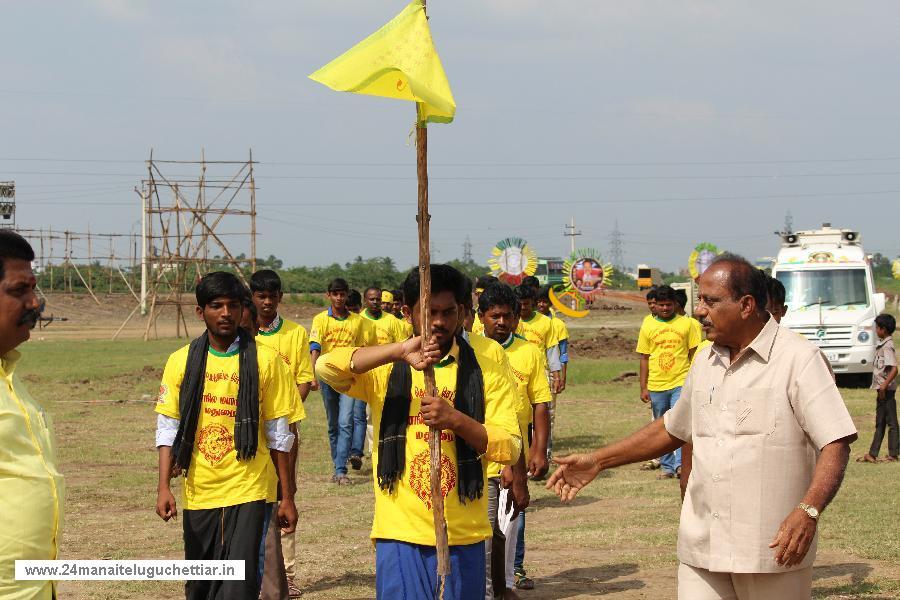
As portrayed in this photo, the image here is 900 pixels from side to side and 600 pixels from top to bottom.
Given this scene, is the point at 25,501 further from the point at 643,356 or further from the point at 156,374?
the point at 156,374

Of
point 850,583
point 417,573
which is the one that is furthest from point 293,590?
point 850,583

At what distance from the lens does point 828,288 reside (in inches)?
931

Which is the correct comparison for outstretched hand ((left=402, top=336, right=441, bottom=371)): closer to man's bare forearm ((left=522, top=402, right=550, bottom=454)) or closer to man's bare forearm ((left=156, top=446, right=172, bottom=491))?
man's bare forearm ((left=156, top=446, right=172, bottom=491))

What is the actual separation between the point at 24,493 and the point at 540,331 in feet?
28.9

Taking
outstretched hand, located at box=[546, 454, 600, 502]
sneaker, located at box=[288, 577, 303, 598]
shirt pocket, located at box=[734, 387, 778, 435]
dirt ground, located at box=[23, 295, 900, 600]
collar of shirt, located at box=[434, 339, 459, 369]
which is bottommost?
dirt ground, located at box=[23, 295, 900, 600]

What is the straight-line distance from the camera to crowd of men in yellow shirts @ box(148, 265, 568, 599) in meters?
4.80

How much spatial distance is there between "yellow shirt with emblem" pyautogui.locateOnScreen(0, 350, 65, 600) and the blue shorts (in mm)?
1725

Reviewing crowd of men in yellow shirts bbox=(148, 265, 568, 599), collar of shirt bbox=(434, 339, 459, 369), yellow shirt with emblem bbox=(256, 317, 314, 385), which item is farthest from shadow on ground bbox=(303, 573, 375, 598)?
collar of shirt bbox=(434, 339, 459, 369)

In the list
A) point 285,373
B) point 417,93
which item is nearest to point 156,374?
point 285,373

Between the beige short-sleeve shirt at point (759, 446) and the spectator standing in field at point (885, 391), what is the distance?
9752mm

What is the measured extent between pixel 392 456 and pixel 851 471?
9.70 metres

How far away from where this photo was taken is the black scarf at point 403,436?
4.84 metres

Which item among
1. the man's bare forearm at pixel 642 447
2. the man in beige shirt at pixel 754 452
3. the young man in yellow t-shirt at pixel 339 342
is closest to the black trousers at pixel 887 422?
the young man in yellow t-shirt at pixel 339 342

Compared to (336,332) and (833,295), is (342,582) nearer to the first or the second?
(336,332)
